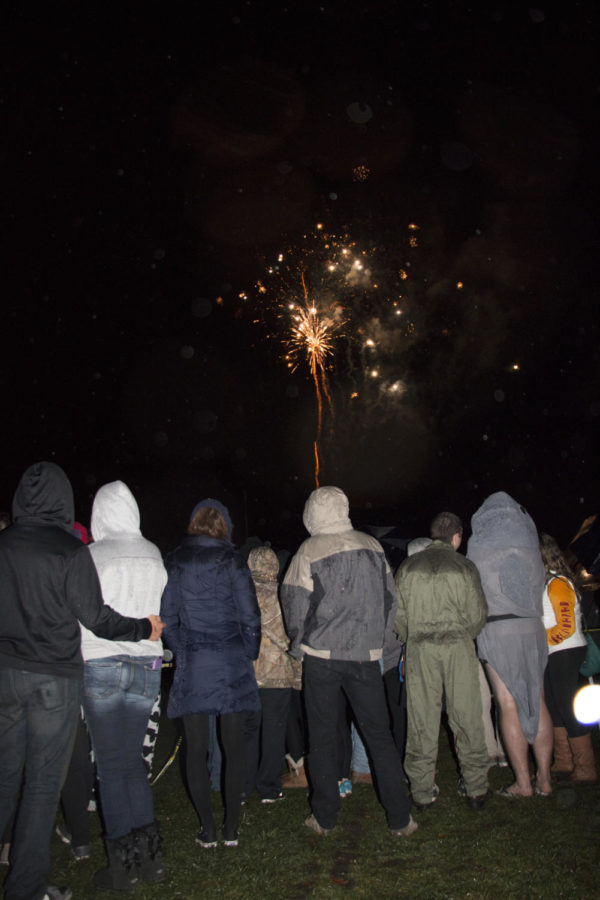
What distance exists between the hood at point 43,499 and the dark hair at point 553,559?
3.85m

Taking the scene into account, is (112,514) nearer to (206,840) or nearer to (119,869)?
(119,869)

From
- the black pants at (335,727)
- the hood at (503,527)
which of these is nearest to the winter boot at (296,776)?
Result: the black pants at (335,727)

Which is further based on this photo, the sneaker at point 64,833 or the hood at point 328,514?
the hood at point 328,514

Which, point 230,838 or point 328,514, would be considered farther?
point 328,514

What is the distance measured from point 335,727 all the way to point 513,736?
4.68 feet

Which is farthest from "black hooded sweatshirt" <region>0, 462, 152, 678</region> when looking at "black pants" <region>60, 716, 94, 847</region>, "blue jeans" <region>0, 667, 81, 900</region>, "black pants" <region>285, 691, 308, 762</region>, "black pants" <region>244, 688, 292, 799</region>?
"black pants" <region>285, 691, 308, 762</region>

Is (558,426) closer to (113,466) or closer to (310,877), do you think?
(113,466)

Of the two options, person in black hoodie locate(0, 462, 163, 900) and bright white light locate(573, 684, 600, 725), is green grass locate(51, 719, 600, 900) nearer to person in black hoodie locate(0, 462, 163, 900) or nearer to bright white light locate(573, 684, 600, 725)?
bright white light locate(573, 684, 600, 725)

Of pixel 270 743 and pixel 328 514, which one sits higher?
pixel 328 514

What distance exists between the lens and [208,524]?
4684 millimetres

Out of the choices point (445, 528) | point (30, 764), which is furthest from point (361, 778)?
point (30, 764)

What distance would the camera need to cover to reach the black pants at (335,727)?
4.75m

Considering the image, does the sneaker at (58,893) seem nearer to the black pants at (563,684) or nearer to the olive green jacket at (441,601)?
the olive green jacket at (441,601)

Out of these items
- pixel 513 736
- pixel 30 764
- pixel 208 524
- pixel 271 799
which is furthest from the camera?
pixel 271 799
